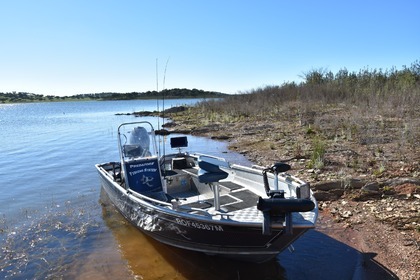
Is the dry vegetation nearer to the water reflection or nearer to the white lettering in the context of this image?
the water reflection

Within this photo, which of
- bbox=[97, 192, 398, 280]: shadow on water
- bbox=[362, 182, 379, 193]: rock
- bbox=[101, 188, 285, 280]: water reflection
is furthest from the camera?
bbox=[362, 182, 379, 193]: rock

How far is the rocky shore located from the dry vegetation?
0.02 metres

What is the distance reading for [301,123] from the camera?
56.4 feet

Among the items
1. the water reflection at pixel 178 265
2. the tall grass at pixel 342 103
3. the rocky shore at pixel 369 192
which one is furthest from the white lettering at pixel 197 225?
the tall grass at pixel 342 103

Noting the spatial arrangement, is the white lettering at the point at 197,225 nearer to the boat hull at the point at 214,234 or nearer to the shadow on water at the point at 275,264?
the boat hull at the point at 214,234

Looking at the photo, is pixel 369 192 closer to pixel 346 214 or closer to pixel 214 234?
pixel 346 214

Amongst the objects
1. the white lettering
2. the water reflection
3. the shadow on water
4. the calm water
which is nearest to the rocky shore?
the shadow on water

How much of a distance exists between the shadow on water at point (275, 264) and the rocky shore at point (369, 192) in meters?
0.21

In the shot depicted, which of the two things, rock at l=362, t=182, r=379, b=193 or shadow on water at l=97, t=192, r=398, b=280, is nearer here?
shadow on water at l=97, t=192, r=398, b=280

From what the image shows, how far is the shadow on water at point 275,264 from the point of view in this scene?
4918 millimetres

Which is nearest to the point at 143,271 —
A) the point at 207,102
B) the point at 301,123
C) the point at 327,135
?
the point at 327,135

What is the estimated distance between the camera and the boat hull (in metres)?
4.54

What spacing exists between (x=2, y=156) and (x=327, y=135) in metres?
15.4

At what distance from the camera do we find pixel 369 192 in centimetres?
686
